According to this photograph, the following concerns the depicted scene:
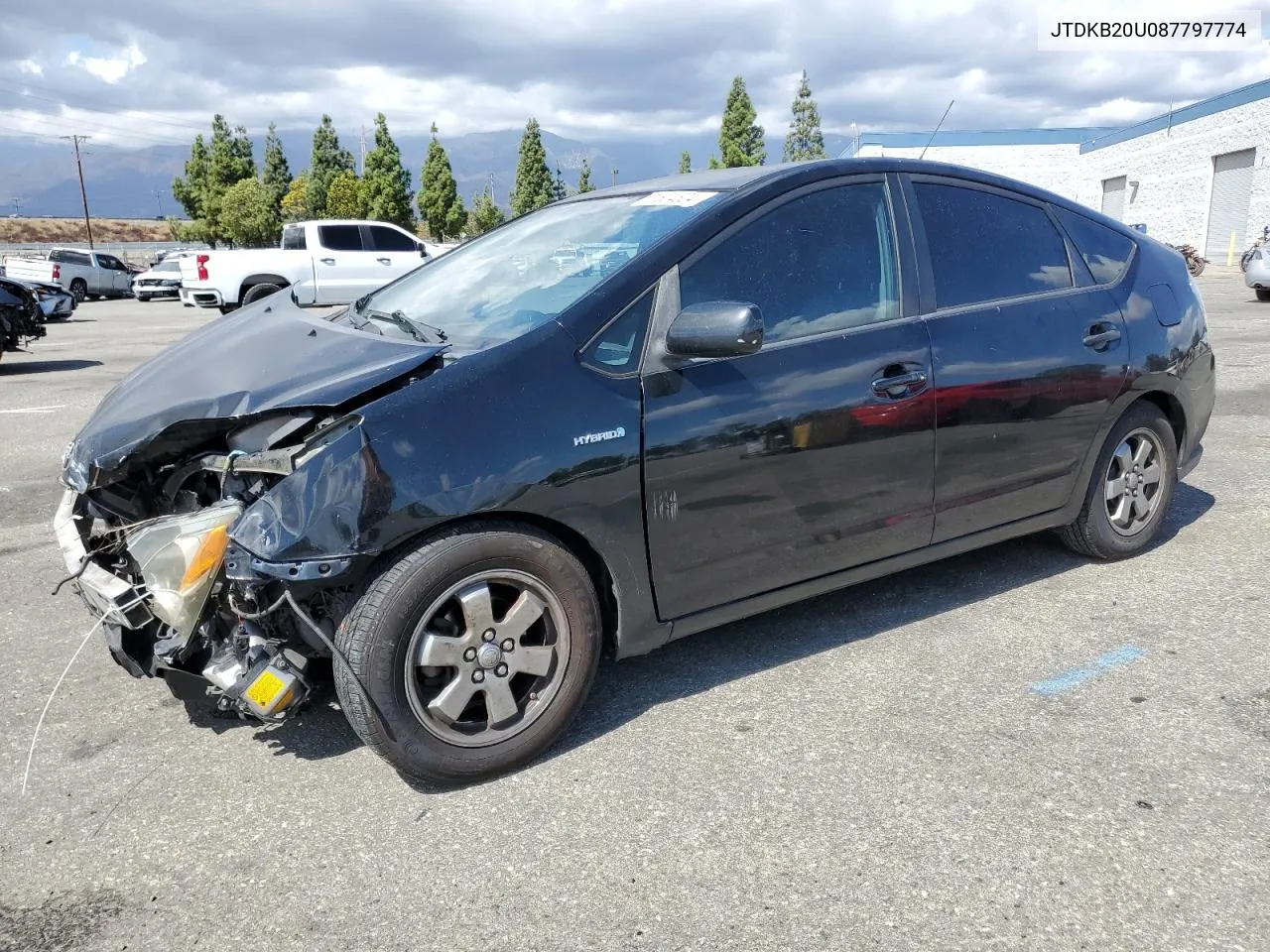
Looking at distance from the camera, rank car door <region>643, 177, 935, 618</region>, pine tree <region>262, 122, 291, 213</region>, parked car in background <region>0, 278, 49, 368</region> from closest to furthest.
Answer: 1. car door <region>643, 177, 935, 618</region>
2. parked car in background <region>0, 278, 49, 368</region>
3. pine tree <region>262, 122, 291, 213</region>

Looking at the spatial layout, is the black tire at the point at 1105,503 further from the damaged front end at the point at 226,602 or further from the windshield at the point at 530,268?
the damaged front end at the point at 226,602

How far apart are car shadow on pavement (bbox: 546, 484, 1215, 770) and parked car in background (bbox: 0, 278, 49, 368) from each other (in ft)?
39.0

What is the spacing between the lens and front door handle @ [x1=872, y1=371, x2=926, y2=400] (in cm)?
338

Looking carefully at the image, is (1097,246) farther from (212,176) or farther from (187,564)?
(212,176)

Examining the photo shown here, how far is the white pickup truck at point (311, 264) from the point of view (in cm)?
1783

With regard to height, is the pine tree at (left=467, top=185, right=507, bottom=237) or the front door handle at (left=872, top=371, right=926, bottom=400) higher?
the pine tree at (left=467, top=185, right=507, bottom=237)

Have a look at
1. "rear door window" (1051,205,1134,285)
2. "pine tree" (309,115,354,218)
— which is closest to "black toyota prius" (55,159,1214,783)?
"rear door window" (1051,205,1134,285)

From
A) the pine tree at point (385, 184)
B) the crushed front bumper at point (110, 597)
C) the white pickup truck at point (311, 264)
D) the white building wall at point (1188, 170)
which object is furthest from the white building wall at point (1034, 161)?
the crushed front bumper at point (110, 597)

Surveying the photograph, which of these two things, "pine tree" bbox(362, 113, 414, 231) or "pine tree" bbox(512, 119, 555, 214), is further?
"pine tree" bbox(512, 119, 555, 214)

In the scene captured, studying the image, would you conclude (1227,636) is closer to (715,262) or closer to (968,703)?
(968,703)

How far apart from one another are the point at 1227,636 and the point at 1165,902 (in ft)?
5.72

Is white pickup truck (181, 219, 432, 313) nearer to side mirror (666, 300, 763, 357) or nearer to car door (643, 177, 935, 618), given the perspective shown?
car door (643, 177, 935, 618)

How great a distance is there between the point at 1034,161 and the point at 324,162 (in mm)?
41305

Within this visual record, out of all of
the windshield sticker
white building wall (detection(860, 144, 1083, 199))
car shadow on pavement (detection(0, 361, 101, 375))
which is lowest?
car shadow on pavement (detection(0, 361, 101, 375))
